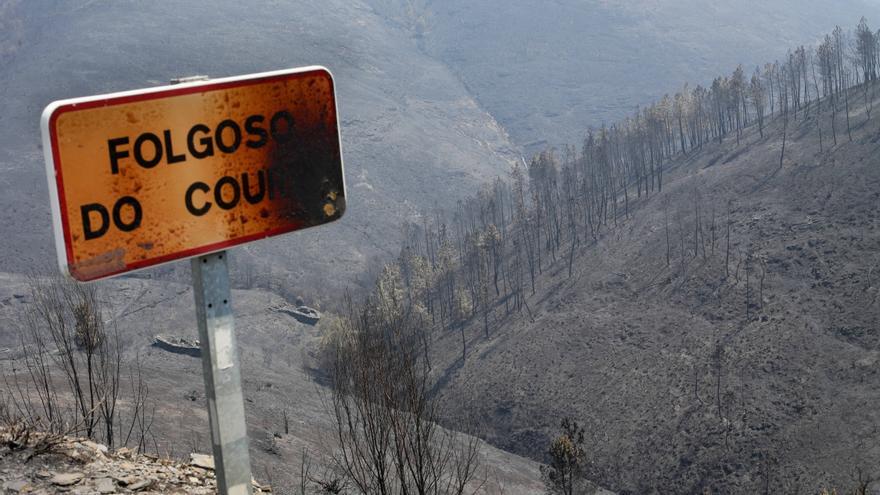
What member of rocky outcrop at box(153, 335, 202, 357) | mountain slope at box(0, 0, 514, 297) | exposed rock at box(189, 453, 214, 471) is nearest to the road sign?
exposed rock at box(189, 453, 214, 471)

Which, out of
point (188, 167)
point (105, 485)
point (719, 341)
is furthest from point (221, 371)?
point (719, 341)

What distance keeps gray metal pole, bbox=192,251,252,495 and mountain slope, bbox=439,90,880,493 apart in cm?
5198

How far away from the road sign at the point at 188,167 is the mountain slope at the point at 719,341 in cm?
5200

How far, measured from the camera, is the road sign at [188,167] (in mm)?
2703

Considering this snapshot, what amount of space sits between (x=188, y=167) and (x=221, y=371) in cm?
82

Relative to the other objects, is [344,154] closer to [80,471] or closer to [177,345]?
[177,345]

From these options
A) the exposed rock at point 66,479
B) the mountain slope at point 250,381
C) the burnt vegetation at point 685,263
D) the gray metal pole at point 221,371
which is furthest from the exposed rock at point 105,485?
the burnt vegetation at point 685,263

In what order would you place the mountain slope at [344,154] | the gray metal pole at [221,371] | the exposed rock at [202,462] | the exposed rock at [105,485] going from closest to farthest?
the gray metal pole at [221,371] → the exposed rock at [105,485] → the exposed rock at [202,462] → the mountain slope at [344,154]

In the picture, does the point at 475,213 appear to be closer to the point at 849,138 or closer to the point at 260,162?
the point at 849,138

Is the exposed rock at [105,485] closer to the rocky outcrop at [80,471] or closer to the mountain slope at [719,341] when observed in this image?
the rocky outcrop at [80,471]

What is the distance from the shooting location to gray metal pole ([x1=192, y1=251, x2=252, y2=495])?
2971 millimetres

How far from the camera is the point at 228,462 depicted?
302cm

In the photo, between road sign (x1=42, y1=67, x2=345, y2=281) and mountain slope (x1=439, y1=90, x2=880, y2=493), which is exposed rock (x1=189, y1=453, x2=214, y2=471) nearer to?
road sign (x1=42, y1=67, x2=345, y2=281)

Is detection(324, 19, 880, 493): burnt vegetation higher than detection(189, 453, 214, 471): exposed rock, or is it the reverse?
detection(189, 453, 214, 471): exposed rock
